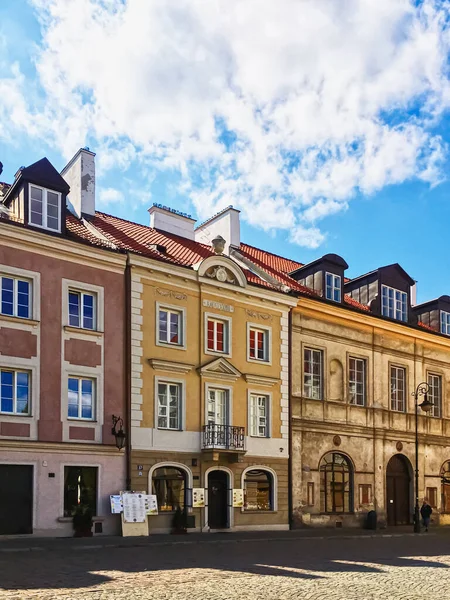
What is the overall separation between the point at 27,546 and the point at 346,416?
675 inches

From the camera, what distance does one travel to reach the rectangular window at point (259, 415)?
30141 millimetres

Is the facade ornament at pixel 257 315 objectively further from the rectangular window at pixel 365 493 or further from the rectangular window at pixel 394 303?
the rectangular window at pixel 365 493

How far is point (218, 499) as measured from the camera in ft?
93.9

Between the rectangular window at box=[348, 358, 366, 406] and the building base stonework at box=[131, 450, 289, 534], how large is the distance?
17.8 ft

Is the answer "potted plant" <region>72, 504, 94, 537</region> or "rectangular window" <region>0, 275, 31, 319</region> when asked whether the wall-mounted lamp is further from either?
"rectangular window" <region>0, 275, 31, 319</region>

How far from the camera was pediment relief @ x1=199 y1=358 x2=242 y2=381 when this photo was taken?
93.9ft

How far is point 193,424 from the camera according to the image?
28.1m

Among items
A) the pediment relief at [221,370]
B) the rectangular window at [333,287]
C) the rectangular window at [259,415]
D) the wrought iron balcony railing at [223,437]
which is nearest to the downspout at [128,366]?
the pediment relief at [221,370]

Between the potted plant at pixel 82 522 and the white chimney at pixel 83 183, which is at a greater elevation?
the white chimney at pixel 83 183

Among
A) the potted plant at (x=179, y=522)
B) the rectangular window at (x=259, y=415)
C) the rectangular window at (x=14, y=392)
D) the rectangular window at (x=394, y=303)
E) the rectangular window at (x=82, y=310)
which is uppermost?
the rectangular window at (x=394, y=303)

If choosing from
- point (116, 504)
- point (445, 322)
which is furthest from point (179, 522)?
point (445, 322)

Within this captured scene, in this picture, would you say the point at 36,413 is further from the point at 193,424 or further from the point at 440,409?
the point at 440,409

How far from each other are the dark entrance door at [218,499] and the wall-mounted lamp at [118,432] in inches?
177

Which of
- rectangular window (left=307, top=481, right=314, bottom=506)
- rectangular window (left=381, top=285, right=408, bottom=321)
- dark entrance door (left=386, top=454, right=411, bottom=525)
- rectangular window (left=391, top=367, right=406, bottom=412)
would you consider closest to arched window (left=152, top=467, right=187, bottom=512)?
rectangular window (left=307, top=481, right=314, bottom=506)
